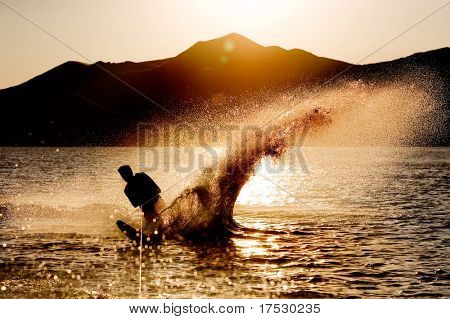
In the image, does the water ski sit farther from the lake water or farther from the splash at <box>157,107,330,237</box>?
the splash at <box>157,107,330,237</box>

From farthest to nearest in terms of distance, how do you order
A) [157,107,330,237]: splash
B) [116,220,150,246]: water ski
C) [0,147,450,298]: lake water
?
1. [157,107,330,237]: splash
2. [116,220,150,246]: water ski
3. [0,147,450,298]: lake water

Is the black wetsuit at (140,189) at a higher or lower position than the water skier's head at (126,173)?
lower

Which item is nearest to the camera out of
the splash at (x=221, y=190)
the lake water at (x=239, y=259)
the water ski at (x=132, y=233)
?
the lake water at (x=239, y=259)

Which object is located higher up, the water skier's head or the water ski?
the water skier's head

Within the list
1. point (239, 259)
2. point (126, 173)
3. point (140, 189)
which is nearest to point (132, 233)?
point (140, 189)

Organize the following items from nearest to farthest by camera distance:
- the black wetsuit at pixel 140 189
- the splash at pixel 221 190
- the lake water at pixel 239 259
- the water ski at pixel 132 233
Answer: the lake water at pixel 239 259 < the black wetsuit at pixel 140 189 < the water ski at pixel 132 233 < the splash at pixel 221 190

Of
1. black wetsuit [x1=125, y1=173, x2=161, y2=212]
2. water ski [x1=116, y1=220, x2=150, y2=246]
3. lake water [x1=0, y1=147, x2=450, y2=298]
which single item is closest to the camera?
lake water [x1=0, y1=147, x2=450, y2=298]

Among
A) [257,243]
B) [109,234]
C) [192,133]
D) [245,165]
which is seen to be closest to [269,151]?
[245,165]

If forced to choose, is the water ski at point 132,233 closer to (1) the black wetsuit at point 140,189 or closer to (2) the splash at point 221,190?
(2) the splash at point 221,190

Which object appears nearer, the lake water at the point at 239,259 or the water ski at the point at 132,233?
the lake water at the point at 239,259

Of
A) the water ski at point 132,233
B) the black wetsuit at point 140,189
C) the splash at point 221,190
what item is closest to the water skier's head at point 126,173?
the black wetsuit at point 140,189

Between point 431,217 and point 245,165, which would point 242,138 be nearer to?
point 245,165

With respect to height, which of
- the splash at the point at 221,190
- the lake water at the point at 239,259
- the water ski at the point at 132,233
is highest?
the splash at the point at 221,190


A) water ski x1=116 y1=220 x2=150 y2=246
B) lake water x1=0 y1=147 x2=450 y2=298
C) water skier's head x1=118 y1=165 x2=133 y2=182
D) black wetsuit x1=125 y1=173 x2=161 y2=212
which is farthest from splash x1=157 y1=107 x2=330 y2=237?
water skier's head x1=118 y1=165 x2=133 y2=182
